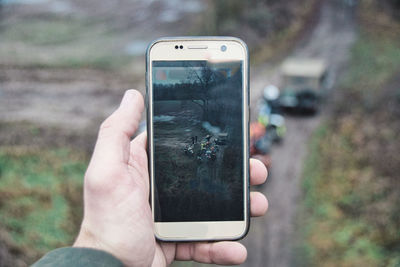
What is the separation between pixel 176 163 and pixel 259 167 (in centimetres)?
91

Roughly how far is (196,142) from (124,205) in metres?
0.93

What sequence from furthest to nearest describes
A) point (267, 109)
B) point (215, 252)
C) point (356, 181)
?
point (267, 109)
point (356, 181)
point (215, 252)

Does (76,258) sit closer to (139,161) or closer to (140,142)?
(139,161)

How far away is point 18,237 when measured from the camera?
8078 millimetres

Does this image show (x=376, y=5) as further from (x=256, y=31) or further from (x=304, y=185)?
(x=304, y=185)

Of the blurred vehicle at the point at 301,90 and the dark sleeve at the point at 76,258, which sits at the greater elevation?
the blurred vehicle at the point at 301,90

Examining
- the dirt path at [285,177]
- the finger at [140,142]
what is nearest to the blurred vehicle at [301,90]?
the dirt path at [285,177]

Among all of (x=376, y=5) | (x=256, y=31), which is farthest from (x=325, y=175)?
(x=376, y=5)

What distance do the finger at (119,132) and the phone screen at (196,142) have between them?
236 millimetres

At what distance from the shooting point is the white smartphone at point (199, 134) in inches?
134

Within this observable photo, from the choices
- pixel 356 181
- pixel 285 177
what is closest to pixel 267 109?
pixel 285 177

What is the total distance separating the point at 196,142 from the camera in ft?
11.3

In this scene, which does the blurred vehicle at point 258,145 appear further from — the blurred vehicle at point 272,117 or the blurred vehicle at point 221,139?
the blurred vehicle at point 221,139

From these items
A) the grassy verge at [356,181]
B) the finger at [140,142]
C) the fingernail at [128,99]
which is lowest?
the grassy verge at [356,181]
